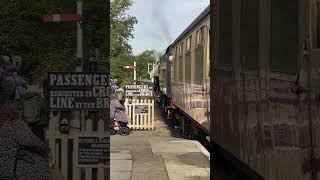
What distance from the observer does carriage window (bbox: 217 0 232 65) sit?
546cm

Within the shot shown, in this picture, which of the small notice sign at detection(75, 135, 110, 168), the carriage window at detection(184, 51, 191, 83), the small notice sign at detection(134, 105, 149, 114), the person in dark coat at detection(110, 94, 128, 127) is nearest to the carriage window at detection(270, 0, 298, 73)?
the small notice sign at detection(75, 135, 110, 168)

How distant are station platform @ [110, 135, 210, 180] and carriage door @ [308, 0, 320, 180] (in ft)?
24.1

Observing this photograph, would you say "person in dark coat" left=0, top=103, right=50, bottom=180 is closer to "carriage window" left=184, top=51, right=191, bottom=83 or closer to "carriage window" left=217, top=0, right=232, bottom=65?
"carriage window" left=217, top=0, right=232, bottom=65

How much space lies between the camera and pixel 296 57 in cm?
311

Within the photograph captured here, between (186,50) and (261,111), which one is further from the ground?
(186,50)

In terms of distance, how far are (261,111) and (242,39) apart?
3.11ft

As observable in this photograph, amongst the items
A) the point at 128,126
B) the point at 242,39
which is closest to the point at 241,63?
the point at 242,39

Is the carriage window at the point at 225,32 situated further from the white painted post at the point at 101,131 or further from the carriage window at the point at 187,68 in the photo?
the carriage window at the point at 187,68

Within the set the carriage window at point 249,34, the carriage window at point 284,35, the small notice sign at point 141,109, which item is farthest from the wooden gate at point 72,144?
the small notice sign at point 141,109

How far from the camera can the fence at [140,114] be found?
22109 millimetres

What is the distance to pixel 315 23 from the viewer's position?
2795 mm

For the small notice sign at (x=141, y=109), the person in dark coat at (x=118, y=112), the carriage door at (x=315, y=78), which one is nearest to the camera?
the carriage door at (x=315, y=78)

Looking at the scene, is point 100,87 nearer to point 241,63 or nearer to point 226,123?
point 226,123

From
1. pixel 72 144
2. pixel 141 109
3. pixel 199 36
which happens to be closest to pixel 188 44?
pixel 199 36
